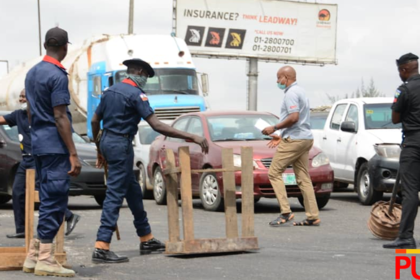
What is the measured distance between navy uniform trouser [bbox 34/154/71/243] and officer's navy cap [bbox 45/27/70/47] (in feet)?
2.90

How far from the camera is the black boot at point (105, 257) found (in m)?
8.63

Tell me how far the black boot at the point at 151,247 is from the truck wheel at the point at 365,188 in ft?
22.5

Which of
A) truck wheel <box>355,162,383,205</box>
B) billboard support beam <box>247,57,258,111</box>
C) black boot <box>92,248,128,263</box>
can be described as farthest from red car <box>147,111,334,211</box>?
billboard support beam <box>247,57,258,111</box>

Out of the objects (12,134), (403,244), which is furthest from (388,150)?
(403,244)

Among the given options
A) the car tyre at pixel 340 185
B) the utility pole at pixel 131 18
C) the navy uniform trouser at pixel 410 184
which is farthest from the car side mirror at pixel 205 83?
the utility pole at pixel 131 18

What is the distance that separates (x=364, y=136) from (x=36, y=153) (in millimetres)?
9222

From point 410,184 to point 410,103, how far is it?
0.77 m

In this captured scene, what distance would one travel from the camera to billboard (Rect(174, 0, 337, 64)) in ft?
181

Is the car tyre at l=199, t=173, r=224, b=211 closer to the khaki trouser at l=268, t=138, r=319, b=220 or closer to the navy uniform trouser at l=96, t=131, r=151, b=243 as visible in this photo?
the khaki trouser at l=268, t=138, r=319, b=220

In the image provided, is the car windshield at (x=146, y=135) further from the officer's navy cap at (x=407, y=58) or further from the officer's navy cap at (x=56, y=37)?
the officer's navy cap at (x=56, y=37)

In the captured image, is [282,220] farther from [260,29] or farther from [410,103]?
[260,29]

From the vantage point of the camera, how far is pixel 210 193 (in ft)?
47.0

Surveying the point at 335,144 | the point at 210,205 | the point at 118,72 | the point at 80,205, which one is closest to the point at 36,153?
the point at 210,205

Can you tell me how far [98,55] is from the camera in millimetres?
27516
